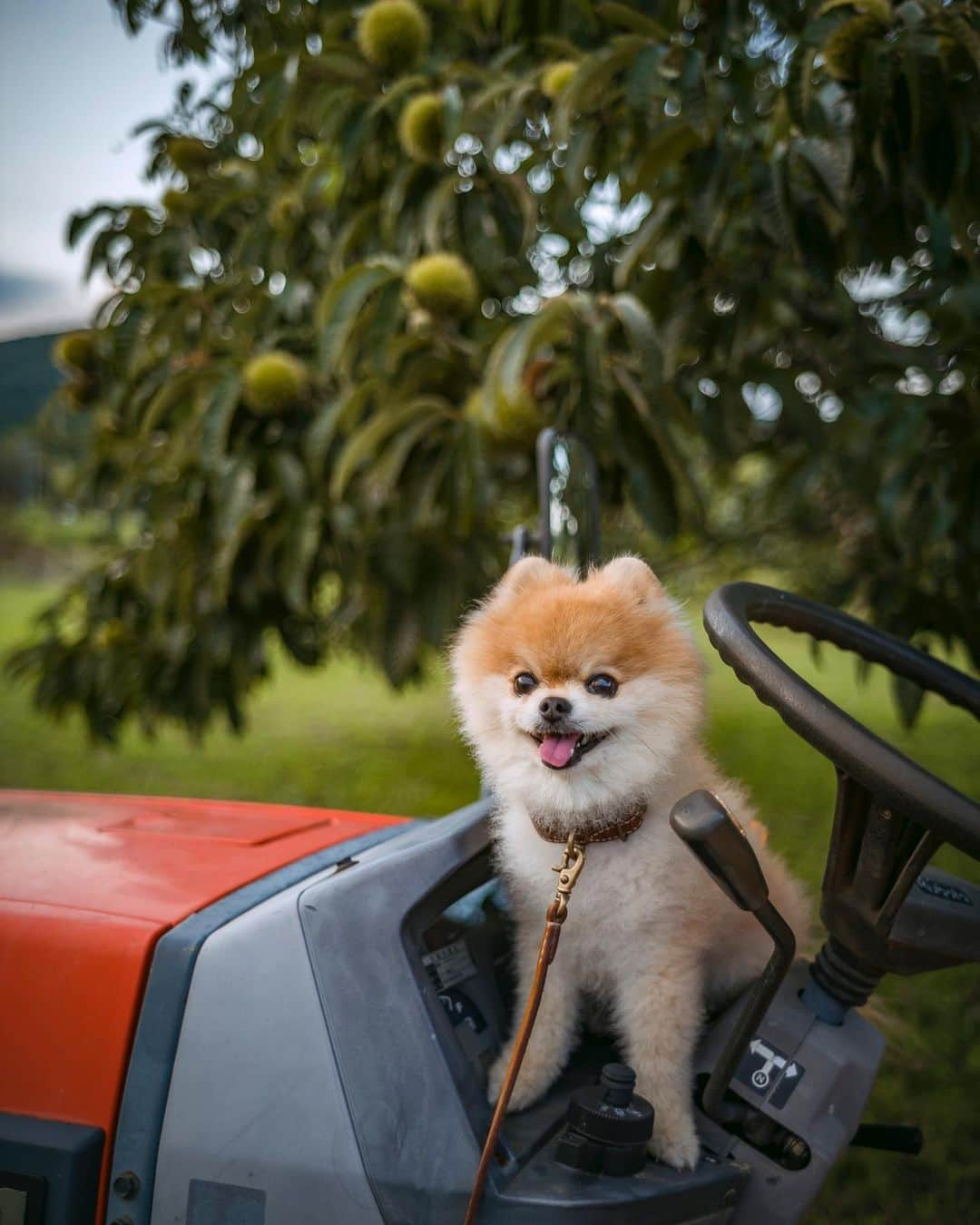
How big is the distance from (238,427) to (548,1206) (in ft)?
7.46

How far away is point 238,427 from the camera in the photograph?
2.79 m

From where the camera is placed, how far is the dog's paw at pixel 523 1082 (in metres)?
1.14

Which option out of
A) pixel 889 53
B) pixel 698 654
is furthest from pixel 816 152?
pixel 698 654

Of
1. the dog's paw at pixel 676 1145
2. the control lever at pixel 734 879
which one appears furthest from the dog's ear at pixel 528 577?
the dog's paw at pixel 676 1145

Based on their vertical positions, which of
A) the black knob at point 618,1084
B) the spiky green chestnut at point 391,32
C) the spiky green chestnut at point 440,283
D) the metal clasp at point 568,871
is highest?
the spiky green chestnut at point 391,32

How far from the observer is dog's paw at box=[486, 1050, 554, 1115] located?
114cm

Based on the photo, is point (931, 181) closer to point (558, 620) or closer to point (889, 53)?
point (889, 53)

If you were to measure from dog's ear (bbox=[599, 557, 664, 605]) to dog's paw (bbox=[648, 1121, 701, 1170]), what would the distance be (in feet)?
1.93

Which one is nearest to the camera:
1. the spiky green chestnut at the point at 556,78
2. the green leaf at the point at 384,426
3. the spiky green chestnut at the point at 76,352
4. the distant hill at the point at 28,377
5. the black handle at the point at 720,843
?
the black handle at the point at 720,843

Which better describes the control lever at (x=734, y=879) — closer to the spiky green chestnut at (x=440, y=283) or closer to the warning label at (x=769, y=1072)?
the warning label at (x=769, y=1072)

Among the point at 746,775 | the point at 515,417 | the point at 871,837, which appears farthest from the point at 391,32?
the point at 746,775

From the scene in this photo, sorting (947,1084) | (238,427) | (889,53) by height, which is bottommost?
(947,1084)

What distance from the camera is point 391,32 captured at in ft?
7.98

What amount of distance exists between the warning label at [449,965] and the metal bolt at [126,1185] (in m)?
0.37
